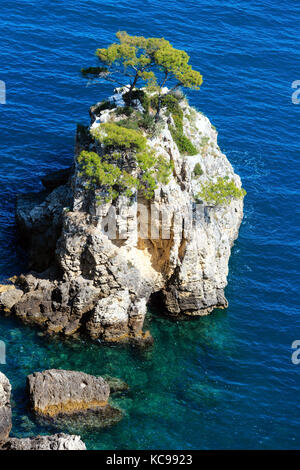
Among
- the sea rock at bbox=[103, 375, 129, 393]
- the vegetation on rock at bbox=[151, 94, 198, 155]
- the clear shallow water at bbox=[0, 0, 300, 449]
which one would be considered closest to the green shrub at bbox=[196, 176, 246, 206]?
the vegetation on rock at bbox=[151, 94, 198, 155]

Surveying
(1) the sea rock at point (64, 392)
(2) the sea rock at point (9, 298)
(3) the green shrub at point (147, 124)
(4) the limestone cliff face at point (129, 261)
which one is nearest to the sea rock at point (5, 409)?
(1) the sea rock at point (64, 392)

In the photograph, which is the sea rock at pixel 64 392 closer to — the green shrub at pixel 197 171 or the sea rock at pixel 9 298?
the sea rock at pixel 9 298

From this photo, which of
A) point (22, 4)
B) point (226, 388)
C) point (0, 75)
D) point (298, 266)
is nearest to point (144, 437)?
point (226, 388)

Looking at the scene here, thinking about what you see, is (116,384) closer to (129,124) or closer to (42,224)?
(42,224)

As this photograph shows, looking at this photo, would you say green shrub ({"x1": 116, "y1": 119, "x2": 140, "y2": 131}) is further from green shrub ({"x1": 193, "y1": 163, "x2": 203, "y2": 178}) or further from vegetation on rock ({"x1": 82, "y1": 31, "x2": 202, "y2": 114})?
green shrub ({"x1": 193, "y1": 163, "x2": 203, "y2": 178})

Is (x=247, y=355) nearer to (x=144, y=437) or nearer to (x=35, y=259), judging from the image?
(x=144, y=437)

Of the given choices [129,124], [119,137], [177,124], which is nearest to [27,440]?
Answer: [119,137]
